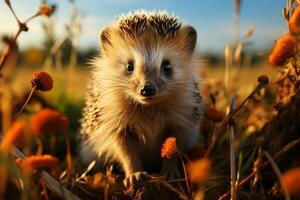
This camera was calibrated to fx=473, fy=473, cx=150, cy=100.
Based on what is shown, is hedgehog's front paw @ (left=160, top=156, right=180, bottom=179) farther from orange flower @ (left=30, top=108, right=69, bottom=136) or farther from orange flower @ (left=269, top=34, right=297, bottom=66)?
orange flower @ (left=30, top=108, right=69, bottom=136)

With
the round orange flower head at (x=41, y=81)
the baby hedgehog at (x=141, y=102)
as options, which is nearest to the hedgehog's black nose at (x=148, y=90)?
the baby hedgehog at (x=141, y=102)

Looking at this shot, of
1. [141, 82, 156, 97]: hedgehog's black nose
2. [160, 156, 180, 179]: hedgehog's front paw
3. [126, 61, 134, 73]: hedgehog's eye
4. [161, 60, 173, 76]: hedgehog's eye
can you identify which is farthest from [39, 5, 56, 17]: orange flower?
[160, 156, 180, 179]: hedgehog's front paw

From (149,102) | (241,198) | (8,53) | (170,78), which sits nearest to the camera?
(8,53)

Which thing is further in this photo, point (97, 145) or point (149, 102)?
point (97, 145)

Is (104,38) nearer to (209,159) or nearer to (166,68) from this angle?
(166,68)

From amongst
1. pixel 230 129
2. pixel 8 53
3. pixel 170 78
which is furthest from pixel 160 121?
pixel 8 53

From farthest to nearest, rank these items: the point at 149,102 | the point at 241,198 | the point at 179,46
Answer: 1. the point at 179,46
2. the point at 149,102
3. the point at 241,198

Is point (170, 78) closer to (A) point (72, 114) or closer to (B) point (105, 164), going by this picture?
(B) point (105, 164)
